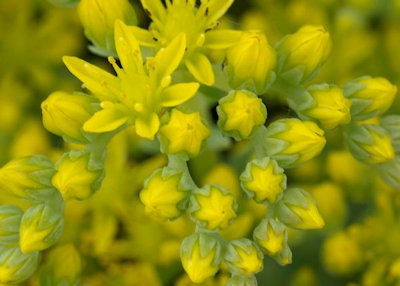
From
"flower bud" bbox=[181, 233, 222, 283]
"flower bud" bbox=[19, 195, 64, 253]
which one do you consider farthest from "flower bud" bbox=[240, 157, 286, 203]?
"flower bud" bbox=[19, 195, 64, 253]

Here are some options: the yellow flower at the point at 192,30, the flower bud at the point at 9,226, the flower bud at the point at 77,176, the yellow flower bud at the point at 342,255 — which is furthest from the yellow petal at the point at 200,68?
the yellow flower bud at the point at 342,255

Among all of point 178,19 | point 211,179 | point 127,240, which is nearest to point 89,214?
point 127,240

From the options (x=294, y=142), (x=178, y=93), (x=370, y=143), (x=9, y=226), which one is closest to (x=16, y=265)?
(x=9, y=226)

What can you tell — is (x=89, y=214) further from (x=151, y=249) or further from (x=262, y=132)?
(x=262, y=132)

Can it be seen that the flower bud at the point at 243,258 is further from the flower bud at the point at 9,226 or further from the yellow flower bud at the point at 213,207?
the flower bud at the point at 9,226

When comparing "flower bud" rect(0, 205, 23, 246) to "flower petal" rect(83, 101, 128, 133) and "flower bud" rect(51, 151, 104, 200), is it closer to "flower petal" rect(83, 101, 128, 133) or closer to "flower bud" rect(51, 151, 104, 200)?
"flower bud" rect(51, 151, 104, 200)

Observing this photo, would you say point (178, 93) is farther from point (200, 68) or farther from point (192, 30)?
point (192, 30)
